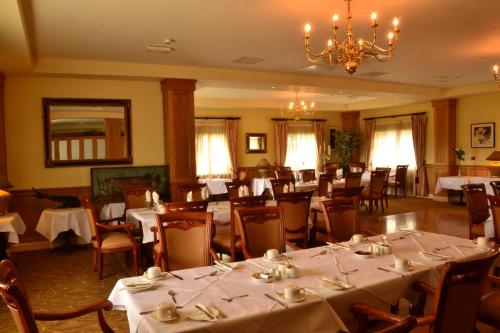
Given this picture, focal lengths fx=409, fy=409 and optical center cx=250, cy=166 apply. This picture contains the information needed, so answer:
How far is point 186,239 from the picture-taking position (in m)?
3.23

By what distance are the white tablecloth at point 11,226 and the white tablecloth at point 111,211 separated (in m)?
1.34

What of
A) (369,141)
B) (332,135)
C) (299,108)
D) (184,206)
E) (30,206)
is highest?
(299,108)

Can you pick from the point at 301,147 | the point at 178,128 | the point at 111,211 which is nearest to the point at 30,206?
the point at 111,211

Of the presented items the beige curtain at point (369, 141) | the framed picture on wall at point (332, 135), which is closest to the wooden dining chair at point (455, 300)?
the beige curtain at point (369, 141)

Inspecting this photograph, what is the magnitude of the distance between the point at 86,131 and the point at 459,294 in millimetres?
A: 6306

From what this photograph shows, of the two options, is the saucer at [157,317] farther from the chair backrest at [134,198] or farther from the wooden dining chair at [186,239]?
the chair backrest at [134,198]

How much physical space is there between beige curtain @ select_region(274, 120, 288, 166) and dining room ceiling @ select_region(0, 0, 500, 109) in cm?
439

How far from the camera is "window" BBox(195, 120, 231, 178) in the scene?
37.9ft

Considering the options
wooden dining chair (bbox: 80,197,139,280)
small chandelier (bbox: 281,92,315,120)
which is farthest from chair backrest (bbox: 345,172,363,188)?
wooden dining chair (bbox: 80,197,139,280)

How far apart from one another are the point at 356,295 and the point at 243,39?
161 inches

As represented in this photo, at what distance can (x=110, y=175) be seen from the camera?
6.90m

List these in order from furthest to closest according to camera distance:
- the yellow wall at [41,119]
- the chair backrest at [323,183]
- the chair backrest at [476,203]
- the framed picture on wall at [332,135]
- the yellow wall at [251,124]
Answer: the framed picture on wall at [332,135]
the yellow wall at [251,124]
the chair backrest at [323,183]
the yellow wall at [41,119]
the chair backrest at [476,203]

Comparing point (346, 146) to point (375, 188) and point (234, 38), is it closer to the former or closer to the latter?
point (375, 188)

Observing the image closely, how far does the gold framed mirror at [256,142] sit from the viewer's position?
12344mm
